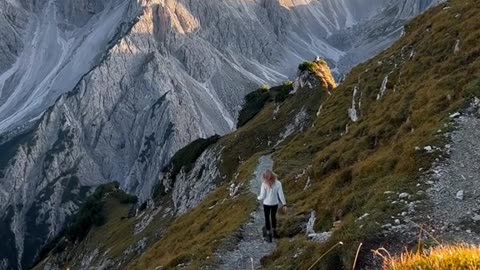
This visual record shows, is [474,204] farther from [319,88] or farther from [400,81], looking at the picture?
[319,88]

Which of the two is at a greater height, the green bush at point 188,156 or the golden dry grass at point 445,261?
the green bush at point 188,156

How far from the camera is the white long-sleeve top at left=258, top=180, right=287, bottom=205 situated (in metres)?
22.6

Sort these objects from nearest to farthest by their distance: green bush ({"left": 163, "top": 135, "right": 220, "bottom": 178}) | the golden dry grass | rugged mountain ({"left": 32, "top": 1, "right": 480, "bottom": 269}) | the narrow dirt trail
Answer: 1. the golden dry grass
2. rugged mountain ({"left": 32, "top": 1, "right": 480, "bottom": 269})
3. the narrow dirt trail
4. green bush ({"left": 163, "top": 135, "right": 220, "bottom": 178})

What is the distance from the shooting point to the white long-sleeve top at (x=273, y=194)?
22594 millimetres

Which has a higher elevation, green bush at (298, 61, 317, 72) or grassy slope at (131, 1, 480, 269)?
green bush at (298, 61, 317, 72)

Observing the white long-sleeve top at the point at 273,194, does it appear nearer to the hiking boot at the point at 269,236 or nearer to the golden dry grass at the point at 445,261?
the hiking boot at the point at 269,236

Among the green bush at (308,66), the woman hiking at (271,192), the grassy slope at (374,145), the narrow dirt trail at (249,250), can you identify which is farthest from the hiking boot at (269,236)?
the green bush at (308,66)

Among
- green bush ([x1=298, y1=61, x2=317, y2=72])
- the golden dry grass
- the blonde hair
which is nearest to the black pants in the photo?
the blonde hair

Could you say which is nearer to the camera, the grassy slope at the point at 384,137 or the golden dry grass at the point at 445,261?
the golden dry grass at the point at 445,261

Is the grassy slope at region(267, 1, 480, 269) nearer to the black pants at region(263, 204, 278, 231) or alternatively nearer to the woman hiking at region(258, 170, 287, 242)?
the black pants at region(263, 204, 278, 231)

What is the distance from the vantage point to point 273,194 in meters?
22.7

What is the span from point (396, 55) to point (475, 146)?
90.0 ft

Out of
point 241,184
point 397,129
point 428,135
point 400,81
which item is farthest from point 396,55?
point 428,135

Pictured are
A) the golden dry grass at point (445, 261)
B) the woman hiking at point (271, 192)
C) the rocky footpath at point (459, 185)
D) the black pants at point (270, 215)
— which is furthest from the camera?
the black pants at point (270, 215)
